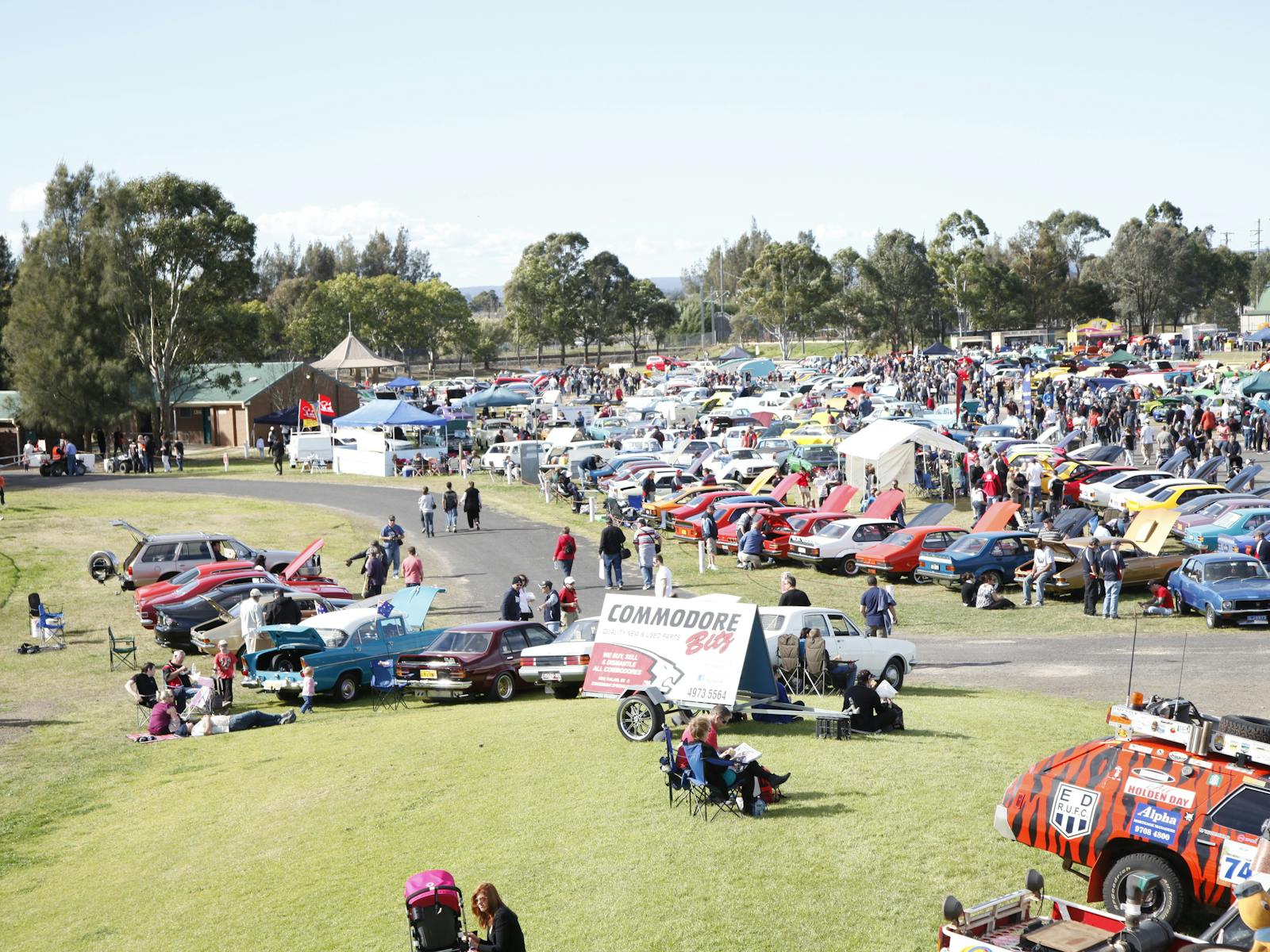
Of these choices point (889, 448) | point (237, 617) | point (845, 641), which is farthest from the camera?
point (889, 448)

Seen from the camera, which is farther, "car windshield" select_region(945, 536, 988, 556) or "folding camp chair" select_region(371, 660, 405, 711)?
"car windshield" select_region(945, 536, 988, 556)

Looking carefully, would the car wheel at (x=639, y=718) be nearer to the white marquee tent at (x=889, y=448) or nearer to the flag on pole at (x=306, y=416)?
the white marquee tent at (x=889, y=448)

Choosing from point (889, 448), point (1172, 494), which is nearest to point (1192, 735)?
point (1172, 494)

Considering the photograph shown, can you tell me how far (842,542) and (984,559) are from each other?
12.6 ft

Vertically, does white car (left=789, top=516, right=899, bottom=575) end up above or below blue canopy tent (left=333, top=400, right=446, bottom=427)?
below

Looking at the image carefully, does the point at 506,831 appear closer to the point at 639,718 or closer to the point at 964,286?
the point at 639,718

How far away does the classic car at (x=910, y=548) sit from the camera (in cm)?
3005

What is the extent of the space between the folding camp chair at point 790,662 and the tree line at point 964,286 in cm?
10703

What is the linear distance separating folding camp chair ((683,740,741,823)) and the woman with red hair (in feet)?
11.8

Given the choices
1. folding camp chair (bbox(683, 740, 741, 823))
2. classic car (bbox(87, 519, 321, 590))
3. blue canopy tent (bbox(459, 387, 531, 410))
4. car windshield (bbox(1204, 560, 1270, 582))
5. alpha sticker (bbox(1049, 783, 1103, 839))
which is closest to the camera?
alpha sticker (bbox(1049, 783, 1103, 839))

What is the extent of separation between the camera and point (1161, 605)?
26.3m

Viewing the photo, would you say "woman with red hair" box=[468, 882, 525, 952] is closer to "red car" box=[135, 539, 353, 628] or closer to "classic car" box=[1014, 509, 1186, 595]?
"red car" box=[135, 539, 353, 628]

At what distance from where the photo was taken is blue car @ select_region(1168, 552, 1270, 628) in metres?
24.2

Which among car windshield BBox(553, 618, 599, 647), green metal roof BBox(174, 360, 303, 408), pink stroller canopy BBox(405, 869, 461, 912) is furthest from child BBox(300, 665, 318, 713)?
green metal roof BBox(174, 360, 303, 408)
